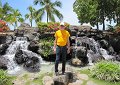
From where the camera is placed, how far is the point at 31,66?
1802 cm

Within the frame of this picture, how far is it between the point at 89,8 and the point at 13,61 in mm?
19667

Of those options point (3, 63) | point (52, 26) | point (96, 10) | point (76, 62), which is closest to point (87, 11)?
point (96, 10)

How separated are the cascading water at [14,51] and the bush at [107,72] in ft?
18.1

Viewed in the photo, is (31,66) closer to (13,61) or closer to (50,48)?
(13,61)

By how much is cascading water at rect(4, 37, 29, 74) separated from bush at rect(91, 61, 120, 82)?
5524mm

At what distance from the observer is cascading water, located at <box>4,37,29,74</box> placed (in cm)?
1884

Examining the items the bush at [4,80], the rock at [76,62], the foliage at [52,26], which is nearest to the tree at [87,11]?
the foliage at [52,26]

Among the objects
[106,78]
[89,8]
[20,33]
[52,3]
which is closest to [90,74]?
[106,78]

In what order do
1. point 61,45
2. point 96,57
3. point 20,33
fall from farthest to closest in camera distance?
point 20,33, point 96,57, point 61,45

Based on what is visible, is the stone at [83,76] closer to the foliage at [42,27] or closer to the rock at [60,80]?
the rock at [60,80]

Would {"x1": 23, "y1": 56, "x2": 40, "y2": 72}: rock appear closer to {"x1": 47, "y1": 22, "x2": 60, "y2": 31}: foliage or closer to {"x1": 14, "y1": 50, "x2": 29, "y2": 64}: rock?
{"x1": 14, "y1": 50, "x2": 29, "y2": 64}: rock

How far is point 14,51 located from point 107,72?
10.3 metres

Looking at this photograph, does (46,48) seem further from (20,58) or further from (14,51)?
(20,58)

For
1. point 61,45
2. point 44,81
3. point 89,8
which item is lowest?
point 44,81
